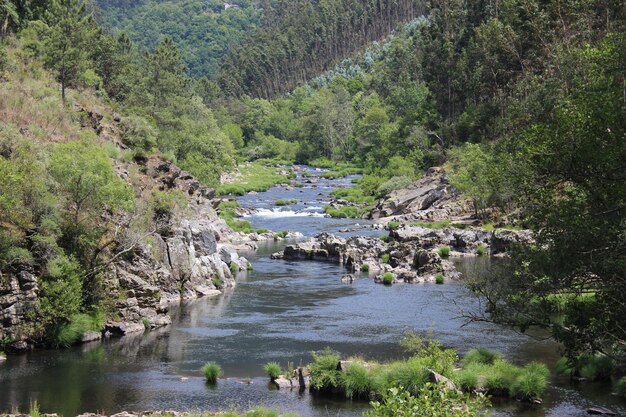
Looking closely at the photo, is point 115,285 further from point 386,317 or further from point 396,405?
point 396,405

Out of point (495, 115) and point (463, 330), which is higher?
point (495, 115)

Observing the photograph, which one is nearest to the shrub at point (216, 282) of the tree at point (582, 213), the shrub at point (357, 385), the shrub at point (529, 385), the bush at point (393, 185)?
the shrub at point (357, 385)

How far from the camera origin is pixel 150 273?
187ft

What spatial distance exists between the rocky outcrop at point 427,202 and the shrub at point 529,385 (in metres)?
62.3

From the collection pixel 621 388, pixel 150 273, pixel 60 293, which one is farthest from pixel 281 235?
pixel 621 388

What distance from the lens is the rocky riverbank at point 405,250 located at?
71.2 metres

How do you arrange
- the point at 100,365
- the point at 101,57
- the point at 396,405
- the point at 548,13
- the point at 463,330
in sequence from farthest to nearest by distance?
the point at 101,57
the point at 548,13
the point at 463,330
the point at 100,365
the point at 396,405

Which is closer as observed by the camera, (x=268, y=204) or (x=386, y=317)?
(x=386, y=317)

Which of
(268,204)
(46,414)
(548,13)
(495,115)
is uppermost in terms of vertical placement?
(548,13)

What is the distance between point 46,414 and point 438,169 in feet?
298

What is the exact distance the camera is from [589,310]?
105ft

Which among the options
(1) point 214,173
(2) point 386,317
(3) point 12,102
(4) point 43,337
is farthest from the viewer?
(1) point 214,173

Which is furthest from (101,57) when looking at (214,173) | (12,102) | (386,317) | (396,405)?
(396,405)

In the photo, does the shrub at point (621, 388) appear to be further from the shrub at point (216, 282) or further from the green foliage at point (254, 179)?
the green foliage at point (254, 179)
